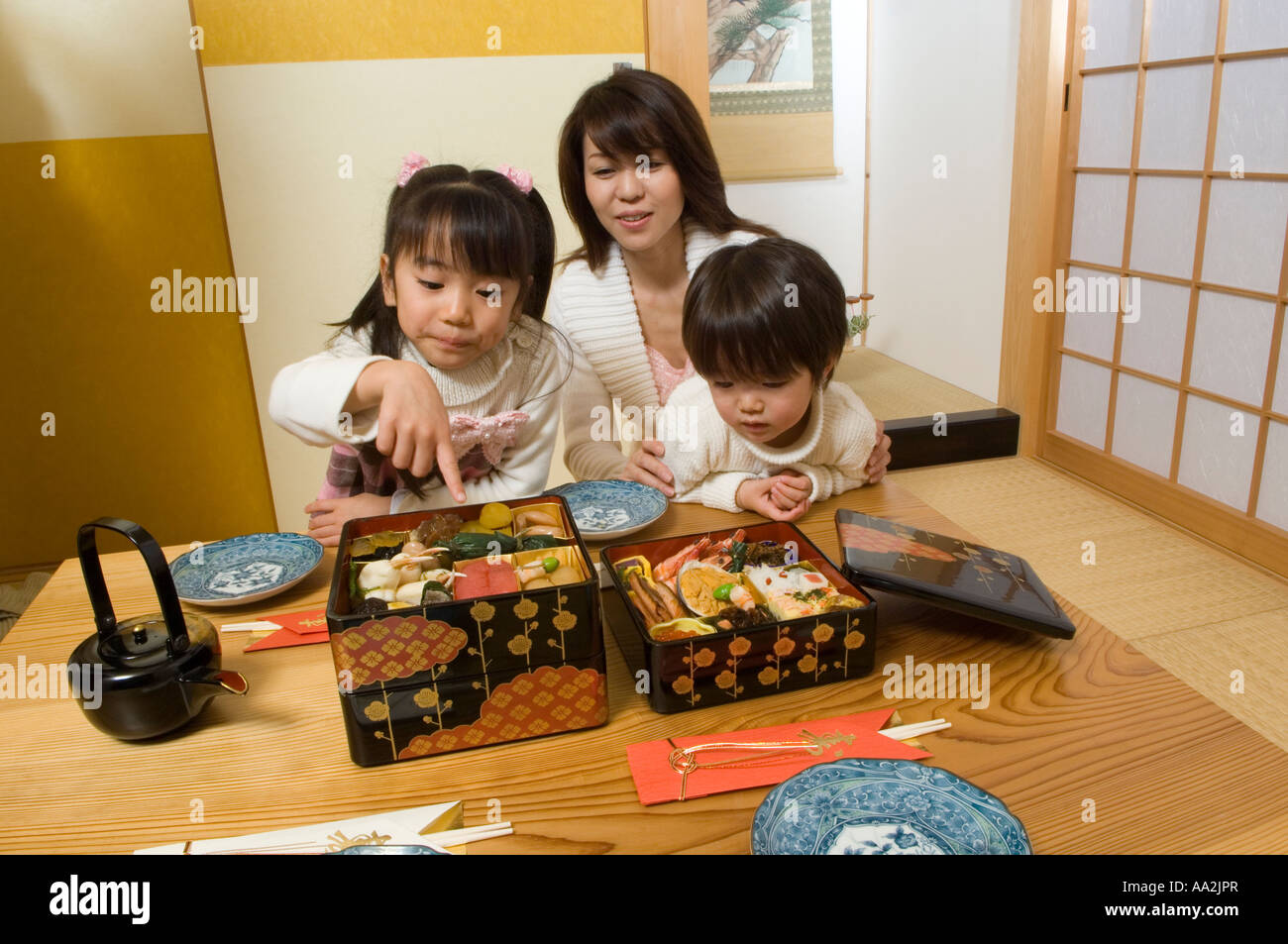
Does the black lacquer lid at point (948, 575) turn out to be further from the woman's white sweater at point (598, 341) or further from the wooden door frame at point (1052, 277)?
the wooden door frame at point (1052, 277)

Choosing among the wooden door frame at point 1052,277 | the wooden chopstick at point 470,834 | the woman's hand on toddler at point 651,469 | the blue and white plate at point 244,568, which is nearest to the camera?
the wooden chopstick at point 470,834

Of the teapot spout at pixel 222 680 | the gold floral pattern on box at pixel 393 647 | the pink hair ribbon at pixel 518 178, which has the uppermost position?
the pink hair ribbon at pixel 518 178

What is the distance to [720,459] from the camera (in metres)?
1.40

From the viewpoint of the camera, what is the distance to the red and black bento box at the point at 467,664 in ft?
2.55

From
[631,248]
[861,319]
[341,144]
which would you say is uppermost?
[341,144]

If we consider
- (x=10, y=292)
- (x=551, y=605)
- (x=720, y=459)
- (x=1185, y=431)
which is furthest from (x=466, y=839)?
(x=1185, y=431)

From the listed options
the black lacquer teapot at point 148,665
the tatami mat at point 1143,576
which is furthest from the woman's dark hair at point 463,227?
the tatami mat at point 1143,576

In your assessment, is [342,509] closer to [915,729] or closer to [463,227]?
[463,227]

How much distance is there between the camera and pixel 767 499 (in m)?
1.34

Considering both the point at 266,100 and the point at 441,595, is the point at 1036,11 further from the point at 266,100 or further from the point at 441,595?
the point at 441,595

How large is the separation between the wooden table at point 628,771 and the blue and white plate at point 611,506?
287mm

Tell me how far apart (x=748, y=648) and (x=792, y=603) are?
0.09m
